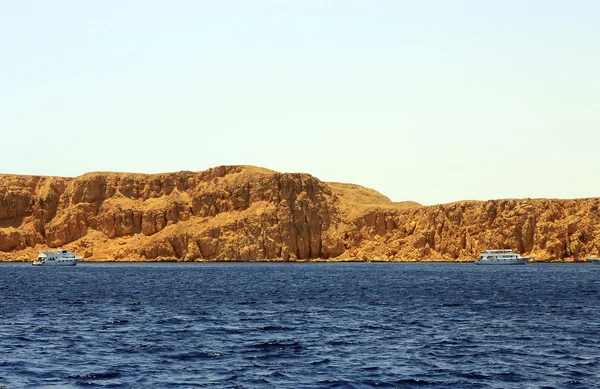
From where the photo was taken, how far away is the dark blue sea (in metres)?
38.1

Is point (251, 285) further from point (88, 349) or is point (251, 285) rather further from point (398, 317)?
point (88, 349)

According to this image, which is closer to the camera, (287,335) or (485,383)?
(485,383)

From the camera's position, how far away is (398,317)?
216 ft

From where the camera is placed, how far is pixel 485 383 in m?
37.0

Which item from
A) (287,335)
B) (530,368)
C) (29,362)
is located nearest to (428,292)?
(287,335)

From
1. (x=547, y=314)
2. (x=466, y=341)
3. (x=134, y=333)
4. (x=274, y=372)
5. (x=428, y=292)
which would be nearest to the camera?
(x=274, y=372)

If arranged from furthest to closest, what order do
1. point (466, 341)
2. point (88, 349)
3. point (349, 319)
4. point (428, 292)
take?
point (428, 292) < point (349, 319) < point (466, 341) < point (88, 349)

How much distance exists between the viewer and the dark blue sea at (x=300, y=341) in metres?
38.1

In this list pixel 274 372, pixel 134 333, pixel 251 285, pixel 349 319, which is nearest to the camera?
pixel 274 372

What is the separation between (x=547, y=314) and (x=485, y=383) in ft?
111

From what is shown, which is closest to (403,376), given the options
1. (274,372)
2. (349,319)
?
(274,372)

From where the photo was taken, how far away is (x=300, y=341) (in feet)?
165

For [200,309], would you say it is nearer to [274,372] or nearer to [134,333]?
[134,333]

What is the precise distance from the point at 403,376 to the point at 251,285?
255 ft
